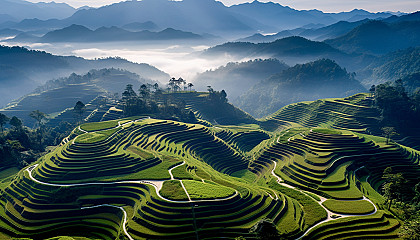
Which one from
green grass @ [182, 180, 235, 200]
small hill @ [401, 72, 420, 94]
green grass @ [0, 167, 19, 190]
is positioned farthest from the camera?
small hill @ [401, 72, 420, 94]

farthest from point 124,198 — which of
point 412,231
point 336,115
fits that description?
point 336,115

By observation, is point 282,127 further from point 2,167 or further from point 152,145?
point 2,167

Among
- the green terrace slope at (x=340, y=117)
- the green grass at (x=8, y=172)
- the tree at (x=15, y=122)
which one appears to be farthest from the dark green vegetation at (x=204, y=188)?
the green terrace slope at (x=340, y=117)

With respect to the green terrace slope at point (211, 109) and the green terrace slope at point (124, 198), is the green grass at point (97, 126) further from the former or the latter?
the green terrace slope at point (211, 109)

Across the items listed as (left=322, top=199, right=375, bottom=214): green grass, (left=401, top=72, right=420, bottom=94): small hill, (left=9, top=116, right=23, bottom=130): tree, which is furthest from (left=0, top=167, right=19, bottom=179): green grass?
(left=401, top=72, right=420, bottom=94): small hill

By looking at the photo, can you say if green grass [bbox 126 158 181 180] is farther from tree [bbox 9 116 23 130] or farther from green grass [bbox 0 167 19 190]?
tree [bbox 9 116 23 130]
